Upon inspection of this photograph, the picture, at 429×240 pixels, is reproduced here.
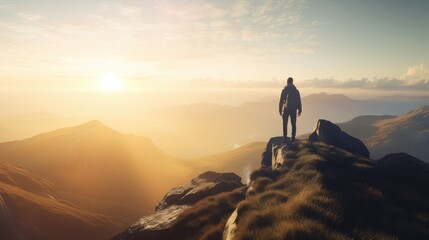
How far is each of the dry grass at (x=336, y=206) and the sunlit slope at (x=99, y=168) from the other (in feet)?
285

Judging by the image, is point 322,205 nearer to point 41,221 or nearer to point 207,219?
point 207,219

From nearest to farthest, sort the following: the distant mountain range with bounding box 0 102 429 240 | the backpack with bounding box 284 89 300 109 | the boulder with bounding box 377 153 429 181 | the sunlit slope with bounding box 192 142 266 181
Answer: the boulder with bounding box 377 153 429 181, the backpack with bounding box 284 89 300 109, the distant mountain range with bounding box 0 102 429 240, the sunlit slope with bounding box 192 142 266 181

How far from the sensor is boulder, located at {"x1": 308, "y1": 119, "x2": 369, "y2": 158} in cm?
2420

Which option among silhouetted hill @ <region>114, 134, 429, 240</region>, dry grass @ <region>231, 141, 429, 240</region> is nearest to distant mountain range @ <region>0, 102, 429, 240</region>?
silhouetted hill @ <region>114, 134, 429, 240</region>

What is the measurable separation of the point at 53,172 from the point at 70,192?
2102 cm

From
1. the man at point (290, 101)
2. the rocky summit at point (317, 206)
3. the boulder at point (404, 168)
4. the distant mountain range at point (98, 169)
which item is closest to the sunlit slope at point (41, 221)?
the distant mountain range at point (98, 169)

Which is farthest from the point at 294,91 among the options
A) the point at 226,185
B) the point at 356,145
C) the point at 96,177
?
the point at 96,177

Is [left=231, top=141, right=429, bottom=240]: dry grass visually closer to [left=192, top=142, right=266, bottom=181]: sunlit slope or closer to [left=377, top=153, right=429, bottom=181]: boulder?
[left=377, top=153, right=429, bottom=181]: boulder

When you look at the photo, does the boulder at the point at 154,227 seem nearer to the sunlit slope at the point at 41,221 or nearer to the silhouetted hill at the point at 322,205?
the silhouetted hill at the point at 322,205

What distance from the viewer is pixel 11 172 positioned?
270 ft

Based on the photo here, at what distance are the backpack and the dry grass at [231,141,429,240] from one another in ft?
26.5

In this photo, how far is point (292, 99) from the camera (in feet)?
78.7

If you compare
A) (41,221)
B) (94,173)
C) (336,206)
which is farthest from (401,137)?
(336,206)

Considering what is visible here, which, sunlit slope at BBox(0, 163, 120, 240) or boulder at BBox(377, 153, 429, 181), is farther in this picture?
sunlit slope at BBox(0, 163, 120, 240)
